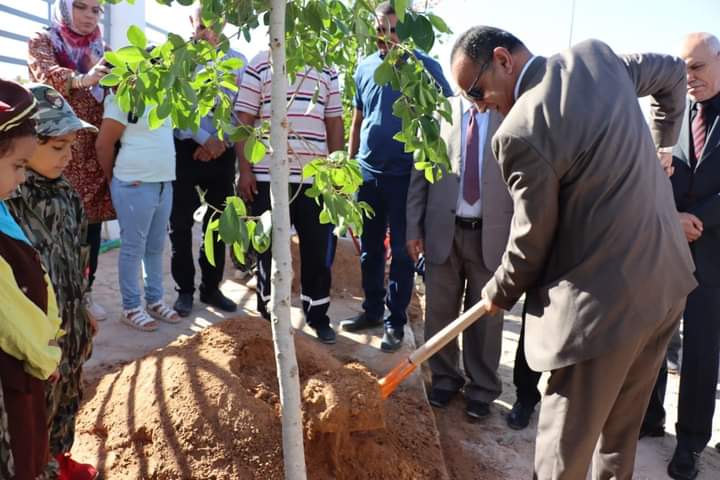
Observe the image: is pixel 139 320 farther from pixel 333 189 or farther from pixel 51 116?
pixel 333 189

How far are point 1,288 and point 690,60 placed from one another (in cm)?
320

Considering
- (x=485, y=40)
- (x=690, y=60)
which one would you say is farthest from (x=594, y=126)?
(x=690, y=60)

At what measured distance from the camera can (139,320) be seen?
4230 millimetres

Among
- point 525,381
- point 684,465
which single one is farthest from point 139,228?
point 684,465

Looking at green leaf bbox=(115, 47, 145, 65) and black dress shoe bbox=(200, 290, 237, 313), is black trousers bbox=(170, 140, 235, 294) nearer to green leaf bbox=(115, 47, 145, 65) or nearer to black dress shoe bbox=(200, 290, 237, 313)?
black dress shoe bbox=(200, 290, 237, 313)

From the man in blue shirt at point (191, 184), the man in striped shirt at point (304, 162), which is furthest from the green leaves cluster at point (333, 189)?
the man in blue shirt at point (191, 184)

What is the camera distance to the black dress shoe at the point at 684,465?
10.3 feet

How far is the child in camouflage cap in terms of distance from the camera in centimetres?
223

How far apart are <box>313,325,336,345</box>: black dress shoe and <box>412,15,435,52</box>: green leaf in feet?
9.13

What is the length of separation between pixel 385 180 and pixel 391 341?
1073 mm

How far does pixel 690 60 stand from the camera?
3.14 m

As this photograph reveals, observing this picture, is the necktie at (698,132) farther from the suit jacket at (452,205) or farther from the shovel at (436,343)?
the shovel at (436,343)

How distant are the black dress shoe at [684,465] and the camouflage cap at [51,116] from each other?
3214mm

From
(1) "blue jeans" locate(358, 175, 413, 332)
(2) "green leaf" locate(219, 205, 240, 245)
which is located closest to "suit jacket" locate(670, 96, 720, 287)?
(1) "blue jeans" locate(358, 175, 413, 332)
